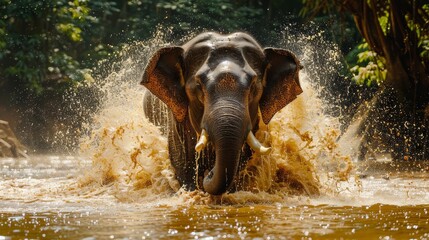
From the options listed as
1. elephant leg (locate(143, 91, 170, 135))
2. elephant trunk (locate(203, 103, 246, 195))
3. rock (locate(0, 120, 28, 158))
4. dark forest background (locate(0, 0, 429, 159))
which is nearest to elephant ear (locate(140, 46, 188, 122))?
elephant leg (locate(143, 91, 170, 135))

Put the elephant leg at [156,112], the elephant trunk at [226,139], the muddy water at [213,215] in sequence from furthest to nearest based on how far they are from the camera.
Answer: the elephant leg at [156,112] → the elephant trunk at [226,139] → the muddy water at [213,215]

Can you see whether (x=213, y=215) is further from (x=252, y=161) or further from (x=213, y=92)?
(x=252, y=161)

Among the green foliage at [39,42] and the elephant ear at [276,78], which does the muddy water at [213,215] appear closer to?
the elephant ear at [276,78]

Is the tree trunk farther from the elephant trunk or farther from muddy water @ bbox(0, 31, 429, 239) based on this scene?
the elephant trunk

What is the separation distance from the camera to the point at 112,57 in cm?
2559

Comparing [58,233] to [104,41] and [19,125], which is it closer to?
[19,125]

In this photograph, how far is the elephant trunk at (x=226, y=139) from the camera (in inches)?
250

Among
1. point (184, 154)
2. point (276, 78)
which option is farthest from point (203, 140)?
point (276, 78)

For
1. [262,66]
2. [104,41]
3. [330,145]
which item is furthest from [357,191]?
[104,41]

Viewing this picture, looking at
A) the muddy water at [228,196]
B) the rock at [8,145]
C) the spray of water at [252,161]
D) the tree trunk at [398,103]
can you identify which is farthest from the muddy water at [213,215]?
the rock at [8,145]

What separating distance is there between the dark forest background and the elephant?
466 centimetres

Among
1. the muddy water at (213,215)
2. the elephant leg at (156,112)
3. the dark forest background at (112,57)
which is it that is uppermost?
the dark forest background at (112,57)

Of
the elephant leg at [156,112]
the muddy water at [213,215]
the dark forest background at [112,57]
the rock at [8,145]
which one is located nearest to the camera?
the muddy water at [213,215]

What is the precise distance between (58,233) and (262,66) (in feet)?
11.6
